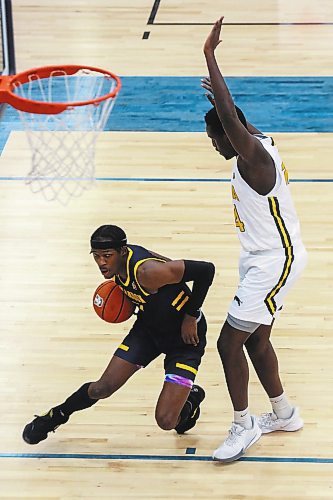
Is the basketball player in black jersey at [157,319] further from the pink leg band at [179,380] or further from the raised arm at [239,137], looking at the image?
the raised arm at [239,137]

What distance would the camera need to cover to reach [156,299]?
5012 millimetres

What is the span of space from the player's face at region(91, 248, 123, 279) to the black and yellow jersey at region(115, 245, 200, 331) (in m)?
0.06

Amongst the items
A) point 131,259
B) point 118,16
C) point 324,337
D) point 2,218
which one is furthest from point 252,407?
point 118,16

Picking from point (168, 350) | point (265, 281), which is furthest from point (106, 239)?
point (265, 281)

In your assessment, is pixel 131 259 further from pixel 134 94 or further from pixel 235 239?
pixel 134 94

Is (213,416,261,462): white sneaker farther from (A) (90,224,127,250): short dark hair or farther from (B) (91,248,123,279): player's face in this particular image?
(A) (90,224,127,250): short dark hair

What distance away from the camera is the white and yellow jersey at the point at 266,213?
4754 mm

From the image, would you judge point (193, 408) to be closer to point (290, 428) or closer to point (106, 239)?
point (290, 428)

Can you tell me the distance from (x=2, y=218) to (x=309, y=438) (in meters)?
3.43

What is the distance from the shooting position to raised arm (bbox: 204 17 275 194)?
14.5 ft

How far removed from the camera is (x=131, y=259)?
4.96 m

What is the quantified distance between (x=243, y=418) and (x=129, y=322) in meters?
1.48

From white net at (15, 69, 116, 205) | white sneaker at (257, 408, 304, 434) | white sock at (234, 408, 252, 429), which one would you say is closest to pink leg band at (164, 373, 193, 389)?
white sock at (234, 408, 252, 429)

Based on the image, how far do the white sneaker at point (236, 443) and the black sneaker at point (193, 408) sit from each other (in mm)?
218
